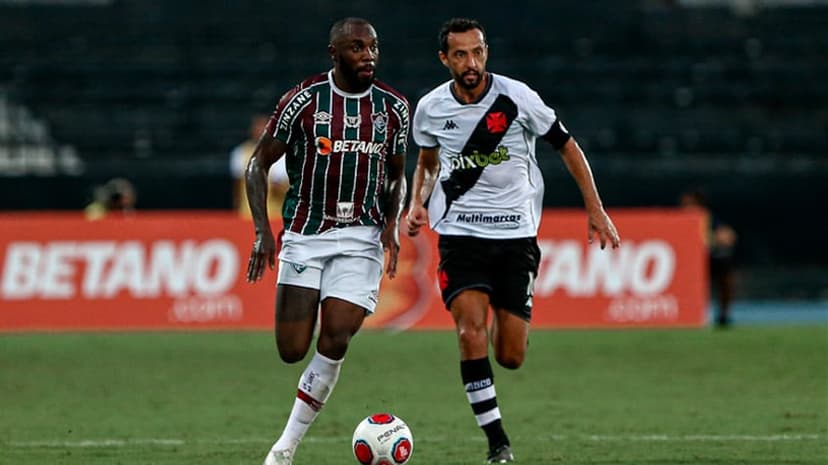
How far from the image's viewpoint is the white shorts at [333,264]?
7.76 meters

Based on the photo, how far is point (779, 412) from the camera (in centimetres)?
1041

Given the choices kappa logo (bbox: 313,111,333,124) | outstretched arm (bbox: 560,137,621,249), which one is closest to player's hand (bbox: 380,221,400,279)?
kappa logo (bbox: 313,111,333,124)

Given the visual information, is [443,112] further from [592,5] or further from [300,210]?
[592,5]

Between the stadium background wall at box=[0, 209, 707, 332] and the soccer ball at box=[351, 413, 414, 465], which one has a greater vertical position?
the soccer ball at box=[351, 413, 414, 465]

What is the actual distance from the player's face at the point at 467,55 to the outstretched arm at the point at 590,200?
0.61 meters

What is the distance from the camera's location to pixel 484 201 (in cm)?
841

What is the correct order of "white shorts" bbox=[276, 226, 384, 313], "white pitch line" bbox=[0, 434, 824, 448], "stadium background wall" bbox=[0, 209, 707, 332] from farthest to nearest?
"stadium background wall" bbox=[0, 209, 707, 332], "white pitch line" bbox=[0, 434, 824, 448], "white shorts" bbox=[276, 226, 384, 313]

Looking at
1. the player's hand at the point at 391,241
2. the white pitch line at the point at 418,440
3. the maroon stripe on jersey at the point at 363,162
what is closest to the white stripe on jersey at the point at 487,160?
the player's hand at the point at 391,241

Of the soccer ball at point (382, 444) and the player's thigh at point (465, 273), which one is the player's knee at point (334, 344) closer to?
the soccer ball at point (382, 444)

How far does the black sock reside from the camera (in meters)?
8.02

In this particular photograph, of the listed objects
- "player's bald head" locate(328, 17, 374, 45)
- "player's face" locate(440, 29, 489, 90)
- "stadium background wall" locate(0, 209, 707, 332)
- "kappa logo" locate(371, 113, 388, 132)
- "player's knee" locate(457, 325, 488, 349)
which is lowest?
"stadium background wall" locate(0, 209, 707, 332)

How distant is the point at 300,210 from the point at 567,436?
2414 millimetres

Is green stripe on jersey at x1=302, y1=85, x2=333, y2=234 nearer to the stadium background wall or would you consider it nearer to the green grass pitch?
the green grass pitch

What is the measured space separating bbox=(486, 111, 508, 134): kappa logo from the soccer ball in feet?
5.84
